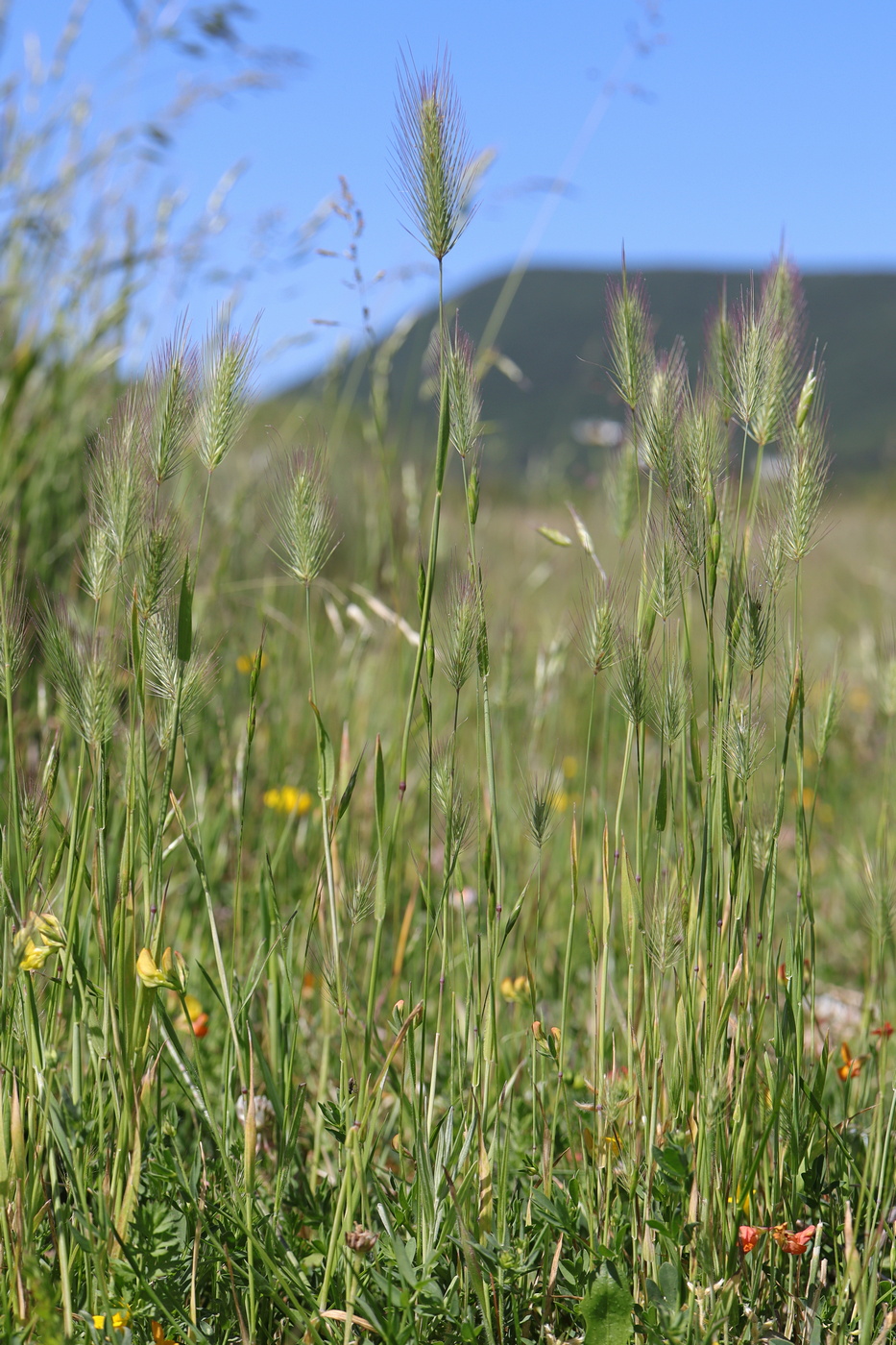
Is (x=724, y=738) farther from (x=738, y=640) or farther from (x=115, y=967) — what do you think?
(x=115, y=967)

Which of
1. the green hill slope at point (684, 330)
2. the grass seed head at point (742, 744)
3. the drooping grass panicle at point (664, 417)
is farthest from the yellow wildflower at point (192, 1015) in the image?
the green hill slope at point (684, 330)

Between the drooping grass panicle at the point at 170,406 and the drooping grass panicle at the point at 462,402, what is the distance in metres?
0.24

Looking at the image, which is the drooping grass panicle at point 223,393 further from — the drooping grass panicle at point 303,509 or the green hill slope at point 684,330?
the green hill slope at point 684,330

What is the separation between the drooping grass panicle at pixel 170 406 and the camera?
0.89m

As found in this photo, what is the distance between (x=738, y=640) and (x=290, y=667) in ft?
4.99

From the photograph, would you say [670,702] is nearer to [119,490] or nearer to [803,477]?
[803,477]

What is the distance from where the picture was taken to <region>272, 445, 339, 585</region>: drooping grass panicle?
0.91 meters

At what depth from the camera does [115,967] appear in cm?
89

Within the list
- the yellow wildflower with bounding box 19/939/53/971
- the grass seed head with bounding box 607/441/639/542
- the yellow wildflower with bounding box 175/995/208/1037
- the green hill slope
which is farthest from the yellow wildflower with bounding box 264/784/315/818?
the green hill slope

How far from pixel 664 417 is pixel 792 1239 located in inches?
30.7

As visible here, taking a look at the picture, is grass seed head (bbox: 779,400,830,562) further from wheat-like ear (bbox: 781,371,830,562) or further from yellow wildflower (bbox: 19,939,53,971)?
yellow wildflower (bbox: 19,939,53,971)

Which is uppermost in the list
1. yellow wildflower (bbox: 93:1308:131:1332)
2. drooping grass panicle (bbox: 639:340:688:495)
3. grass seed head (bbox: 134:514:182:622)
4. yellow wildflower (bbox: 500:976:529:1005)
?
drooping grass panicle (bbox: 639:340:688:495)

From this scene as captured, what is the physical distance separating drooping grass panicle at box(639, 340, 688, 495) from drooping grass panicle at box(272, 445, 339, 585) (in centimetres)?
32

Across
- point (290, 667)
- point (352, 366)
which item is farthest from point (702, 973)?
point (352, 366)
